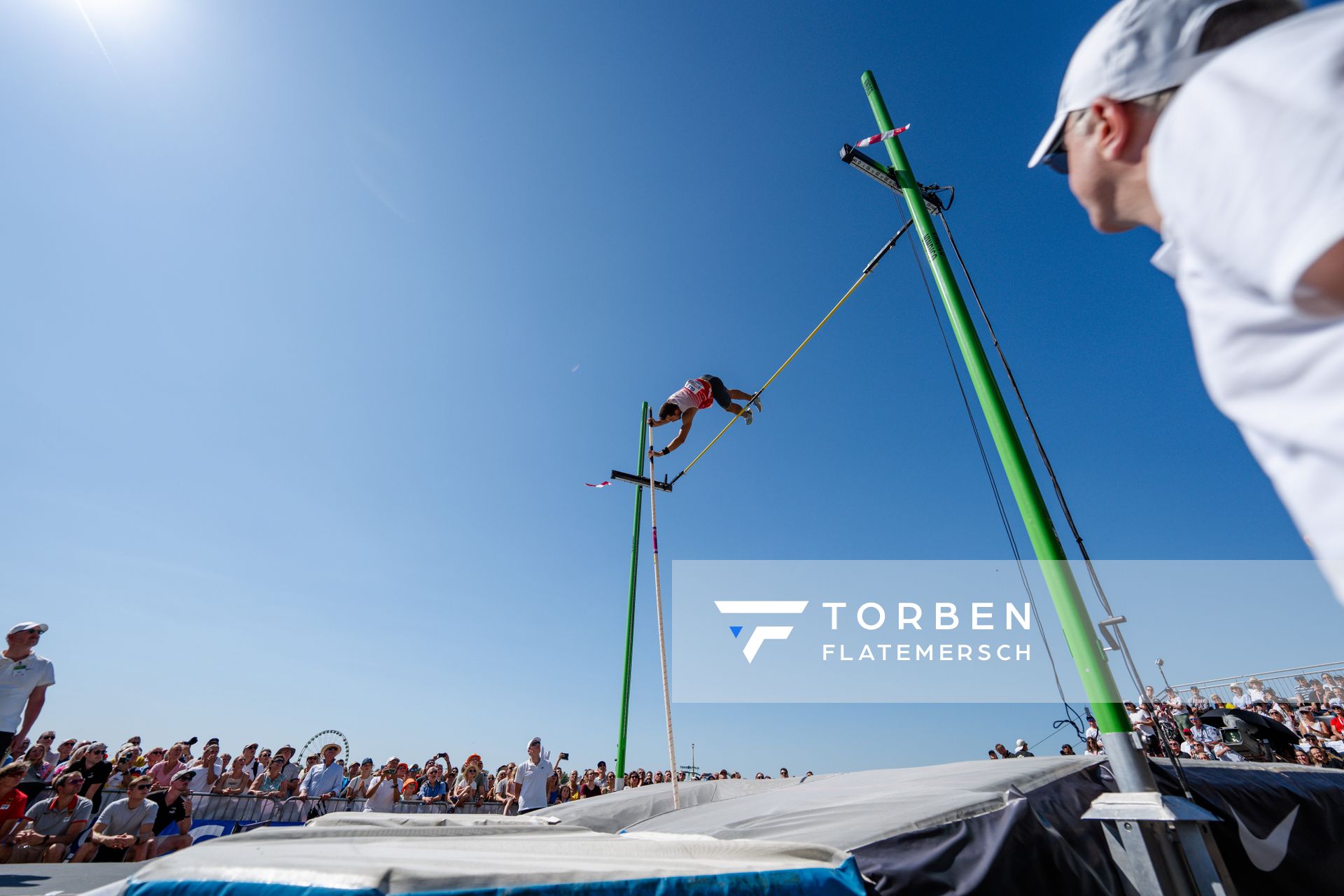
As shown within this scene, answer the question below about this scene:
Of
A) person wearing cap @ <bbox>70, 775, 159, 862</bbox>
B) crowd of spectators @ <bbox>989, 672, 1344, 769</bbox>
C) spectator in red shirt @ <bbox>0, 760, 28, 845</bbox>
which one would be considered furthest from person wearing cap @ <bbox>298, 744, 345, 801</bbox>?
crowd of spectators @ <bbox>989, 672, 1344, 769</bbox>

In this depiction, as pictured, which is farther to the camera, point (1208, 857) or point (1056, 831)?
point (1056, 831)

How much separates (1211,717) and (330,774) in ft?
31.5

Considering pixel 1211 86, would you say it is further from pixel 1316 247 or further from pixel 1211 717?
pixel 1211 717

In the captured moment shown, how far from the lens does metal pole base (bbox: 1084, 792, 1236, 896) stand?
1.94 metres

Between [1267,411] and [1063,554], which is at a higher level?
[1063,554]

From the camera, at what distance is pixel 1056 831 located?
7.50ft

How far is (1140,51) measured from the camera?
2.74 ft

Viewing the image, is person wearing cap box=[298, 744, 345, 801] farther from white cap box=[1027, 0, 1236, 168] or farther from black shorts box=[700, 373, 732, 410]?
white cap box=[1027, 0, 1236, 168]

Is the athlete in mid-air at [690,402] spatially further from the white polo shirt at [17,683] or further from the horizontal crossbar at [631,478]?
the white polo shirt at [17,683]

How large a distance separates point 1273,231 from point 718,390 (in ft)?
22.3

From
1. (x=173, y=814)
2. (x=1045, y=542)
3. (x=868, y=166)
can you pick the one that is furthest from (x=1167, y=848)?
(x=173, y=814)

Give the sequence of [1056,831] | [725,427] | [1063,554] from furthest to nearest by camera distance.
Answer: [725,427] → [1063,554] → [1056,831]

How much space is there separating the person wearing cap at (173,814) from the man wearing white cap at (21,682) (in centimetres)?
206

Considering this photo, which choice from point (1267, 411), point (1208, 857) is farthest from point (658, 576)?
point (1267, 411)
